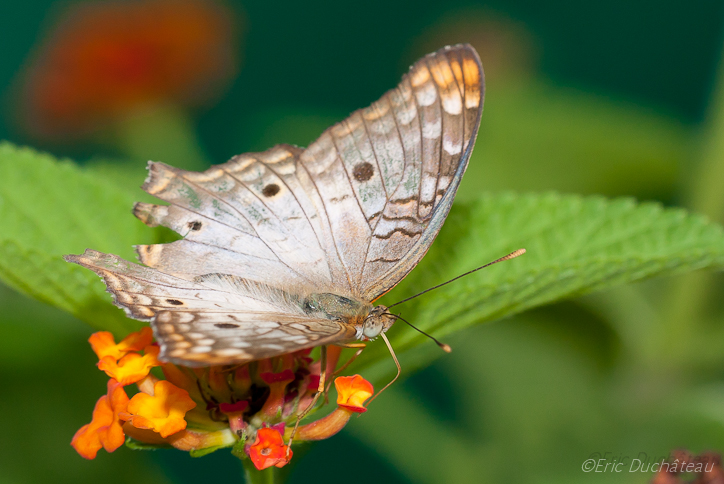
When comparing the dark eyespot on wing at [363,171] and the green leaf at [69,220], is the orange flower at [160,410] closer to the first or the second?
the green leaf at [69,220]

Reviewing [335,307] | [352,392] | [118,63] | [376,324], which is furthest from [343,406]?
[118,63]

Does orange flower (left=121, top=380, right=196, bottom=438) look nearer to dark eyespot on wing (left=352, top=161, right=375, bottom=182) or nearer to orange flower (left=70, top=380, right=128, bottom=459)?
orange flower (left=70, top=380, right=128, bottom=459)

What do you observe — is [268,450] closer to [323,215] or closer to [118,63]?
[323,215]

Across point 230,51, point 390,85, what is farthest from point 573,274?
point 390,85

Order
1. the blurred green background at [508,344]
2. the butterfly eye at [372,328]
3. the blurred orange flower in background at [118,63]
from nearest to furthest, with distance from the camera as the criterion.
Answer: the butterfly eye at [372,328], the blurred green background at [508,344], the blurred orange flower in background at [118,63]

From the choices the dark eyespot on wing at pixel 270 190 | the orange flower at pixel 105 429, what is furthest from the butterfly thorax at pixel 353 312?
the orange flower at pixel 105 429

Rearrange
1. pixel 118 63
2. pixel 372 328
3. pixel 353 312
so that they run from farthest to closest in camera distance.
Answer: pixel 118 63, pixel 353 312, pixel 372 328

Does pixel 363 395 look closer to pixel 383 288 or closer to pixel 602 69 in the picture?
pixel 383 288
